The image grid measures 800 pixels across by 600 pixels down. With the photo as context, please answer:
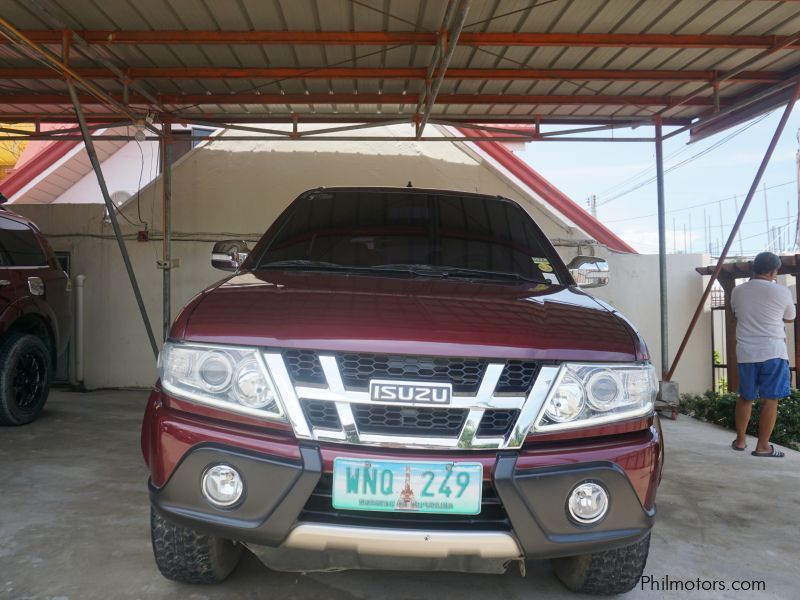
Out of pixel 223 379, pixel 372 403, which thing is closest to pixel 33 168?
pixel 223 379

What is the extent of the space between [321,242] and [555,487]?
1.60 meters

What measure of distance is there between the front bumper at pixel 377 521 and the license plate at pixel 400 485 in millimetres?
34

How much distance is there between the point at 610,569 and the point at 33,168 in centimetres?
1242

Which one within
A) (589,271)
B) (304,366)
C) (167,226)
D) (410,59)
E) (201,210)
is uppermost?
(410,59)

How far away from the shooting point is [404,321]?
1870 mm

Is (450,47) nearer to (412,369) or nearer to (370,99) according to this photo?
(370,99)

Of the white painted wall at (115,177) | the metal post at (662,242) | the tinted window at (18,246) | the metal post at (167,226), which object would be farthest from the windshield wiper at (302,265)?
the white painted wall at (115,177)

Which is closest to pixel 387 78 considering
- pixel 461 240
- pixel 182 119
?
pixel 182 119

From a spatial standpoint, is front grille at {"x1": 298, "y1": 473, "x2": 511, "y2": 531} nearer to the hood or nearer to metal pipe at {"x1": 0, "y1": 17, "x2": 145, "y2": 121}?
the hood

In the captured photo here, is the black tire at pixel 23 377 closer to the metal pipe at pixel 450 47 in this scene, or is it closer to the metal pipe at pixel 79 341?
the metal pipe at pixel 79 341

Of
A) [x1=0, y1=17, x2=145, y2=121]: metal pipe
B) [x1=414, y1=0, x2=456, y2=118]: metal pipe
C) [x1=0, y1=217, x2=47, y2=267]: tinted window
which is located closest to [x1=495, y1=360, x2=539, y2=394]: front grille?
[x1=414, y1=0, x2=456, y2=118]: metal pipe

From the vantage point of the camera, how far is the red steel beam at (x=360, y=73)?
575 cm

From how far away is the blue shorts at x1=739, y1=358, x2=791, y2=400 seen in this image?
474cm

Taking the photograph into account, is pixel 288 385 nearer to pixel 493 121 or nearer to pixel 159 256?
pixel 493 121
